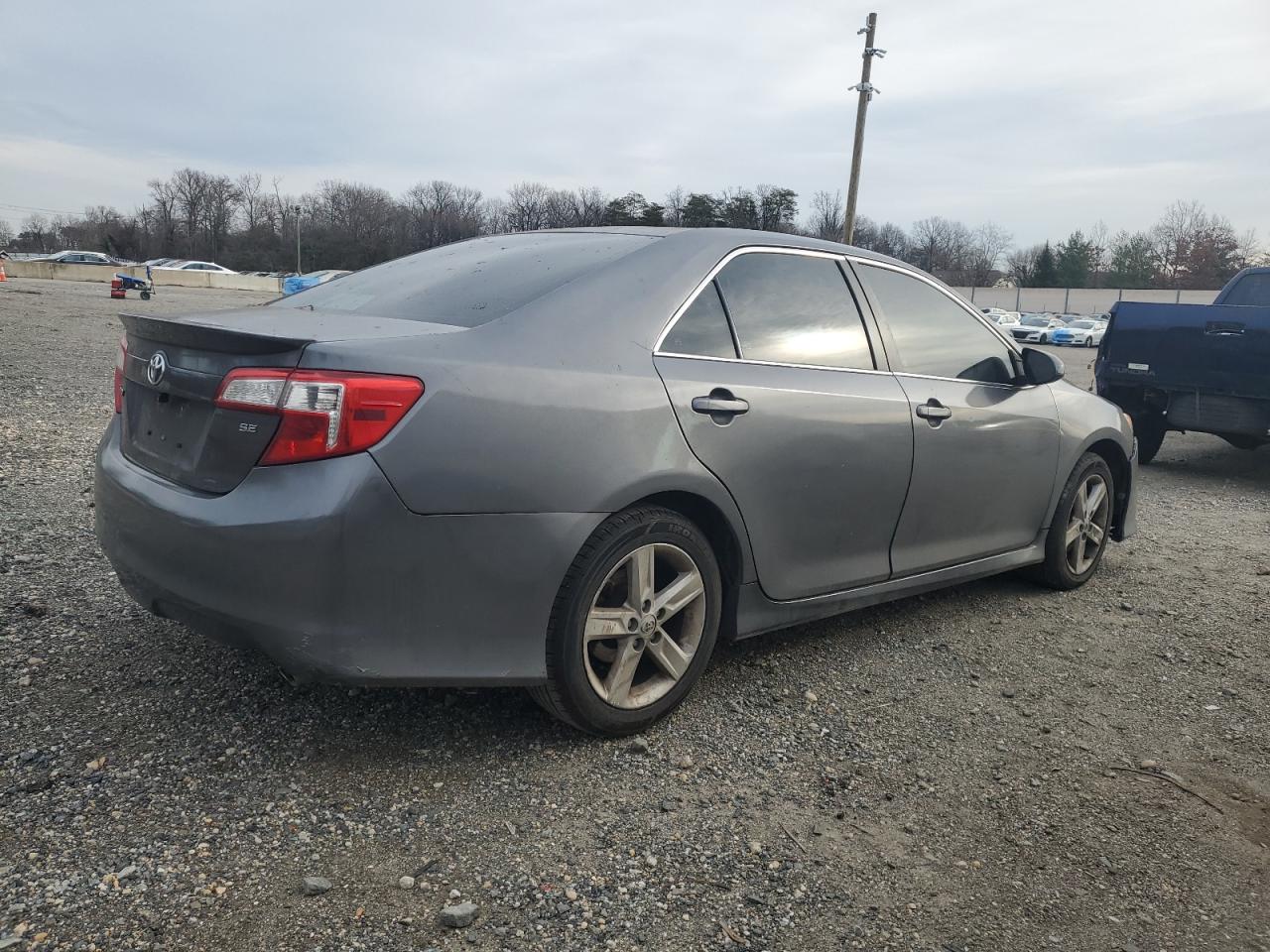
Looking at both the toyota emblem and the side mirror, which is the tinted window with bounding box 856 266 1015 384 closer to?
the side mirror

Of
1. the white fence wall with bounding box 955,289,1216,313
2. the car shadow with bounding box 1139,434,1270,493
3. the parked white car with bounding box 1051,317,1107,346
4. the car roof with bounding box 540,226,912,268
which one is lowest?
the car shadow with bounding box 1139,434,1270,493

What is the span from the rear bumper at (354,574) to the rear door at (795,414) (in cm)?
62

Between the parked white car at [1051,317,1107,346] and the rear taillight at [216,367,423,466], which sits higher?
the parked white car at [1051,317,1107,346]

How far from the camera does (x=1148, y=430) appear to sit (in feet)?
29.9

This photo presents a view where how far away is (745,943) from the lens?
214 cm

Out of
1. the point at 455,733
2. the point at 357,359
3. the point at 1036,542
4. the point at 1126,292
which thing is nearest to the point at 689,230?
the point at 357,359

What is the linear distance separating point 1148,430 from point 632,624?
7848 millimetres

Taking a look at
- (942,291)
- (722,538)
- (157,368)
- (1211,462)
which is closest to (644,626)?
(722,538)

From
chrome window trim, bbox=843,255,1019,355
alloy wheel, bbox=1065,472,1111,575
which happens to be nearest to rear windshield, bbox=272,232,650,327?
chrome window trim, bbox=843,255,1019,355

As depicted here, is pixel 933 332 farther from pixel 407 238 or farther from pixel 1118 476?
pixel 407 238

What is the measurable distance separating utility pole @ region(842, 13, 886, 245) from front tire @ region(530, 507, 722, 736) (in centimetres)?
2120

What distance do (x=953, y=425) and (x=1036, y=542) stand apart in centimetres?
106

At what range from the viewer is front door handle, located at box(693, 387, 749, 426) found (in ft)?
9.88

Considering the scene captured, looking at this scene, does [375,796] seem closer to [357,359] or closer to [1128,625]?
[357,359]
